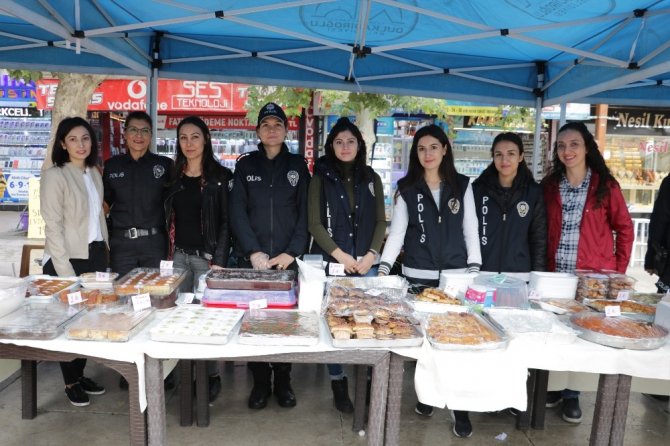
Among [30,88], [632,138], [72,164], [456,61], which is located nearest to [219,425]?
[72,164]

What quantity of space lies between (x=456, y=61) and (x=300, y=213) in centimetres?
215

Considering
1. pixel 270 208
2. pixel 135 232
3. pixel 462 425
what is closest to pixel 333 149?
pixel 270 208

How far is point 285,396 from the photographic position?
3293mm

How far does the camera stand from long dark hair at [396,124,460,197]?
10.4 feet

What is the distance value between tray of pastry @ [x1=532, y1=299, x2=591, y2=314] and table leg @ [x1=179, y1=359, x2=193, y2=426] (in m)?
1.90

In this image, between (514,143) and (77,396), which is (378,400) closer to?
(514,143)

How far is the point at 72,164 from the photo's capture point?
10.9 feet

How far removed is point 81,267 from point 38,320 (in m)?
1.22

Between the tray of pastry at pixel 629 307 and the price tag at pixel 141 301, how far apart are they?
216cm

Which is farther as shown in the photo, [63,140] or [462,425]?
[63,140]

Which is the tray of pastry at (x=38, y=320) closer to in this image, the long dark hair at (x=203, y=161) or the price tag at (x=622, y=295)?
the long dark hair at (x=203, y=161)

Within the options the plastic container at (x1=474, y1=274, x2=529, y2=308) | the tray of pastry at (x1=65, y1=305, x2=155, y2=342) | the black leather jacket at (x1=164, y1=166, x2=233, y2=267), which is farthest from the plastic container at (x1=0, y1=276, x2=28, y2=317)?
the plastic container at (x1=474, y1=274, x2=529, y2=308)

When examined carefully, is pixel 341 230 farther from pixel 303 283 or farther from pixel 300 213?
pixel 303 283

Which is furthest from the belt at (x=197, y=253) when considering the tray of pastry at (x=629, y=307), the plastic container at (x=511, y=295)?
the tray of pastry at (x=629, y=307)
